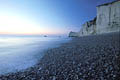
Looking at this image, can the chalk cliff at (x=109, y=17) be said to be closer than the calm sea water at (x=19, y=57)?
No

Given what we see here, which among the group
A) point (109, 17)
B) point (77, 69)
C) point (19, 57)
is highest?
point (109, 17)

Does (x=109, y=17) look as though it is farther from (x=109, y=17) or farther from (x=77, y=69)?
(x=77, y=69)

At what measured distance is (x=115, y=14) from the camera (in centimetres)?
2223

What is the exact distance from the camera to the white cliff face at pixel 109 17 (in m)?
22.0

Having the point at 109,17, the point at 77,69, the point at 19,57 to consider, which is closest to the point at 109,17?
the point at 109,17

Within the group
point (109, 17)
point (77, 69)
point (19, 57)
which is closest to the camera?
point (77, 69)

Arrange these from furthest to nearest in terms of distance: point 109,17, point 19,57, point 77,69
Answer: point 109,17, point 19,57, point 77,69

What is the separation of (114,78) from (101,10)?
29509mm

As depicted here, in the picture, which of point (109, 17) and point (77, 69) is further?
point (109, 17)

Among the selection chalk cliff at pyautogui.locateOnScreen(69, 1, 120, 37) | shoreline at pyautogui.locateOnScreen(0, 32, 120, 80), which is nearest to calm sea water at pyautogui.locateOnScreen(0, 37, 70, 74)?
shoreline at pyautogui.locateOnScreen(0, 32, 120, 80)

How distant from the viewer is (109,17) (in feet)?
77.4

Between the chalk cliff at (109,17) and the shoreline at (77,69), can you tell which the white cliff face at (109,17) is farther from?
the shoreline at (77,69)

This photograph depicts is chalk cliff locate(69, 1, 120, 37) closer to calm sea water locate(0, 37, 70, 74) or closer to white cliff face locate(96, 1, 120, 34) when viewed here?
white cliff face locate(96, 1, 120, 34)

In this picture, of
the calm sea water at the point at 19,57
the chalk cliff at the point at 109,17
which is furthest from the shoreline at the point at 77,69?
the chalk cliff at the point at 109,17
